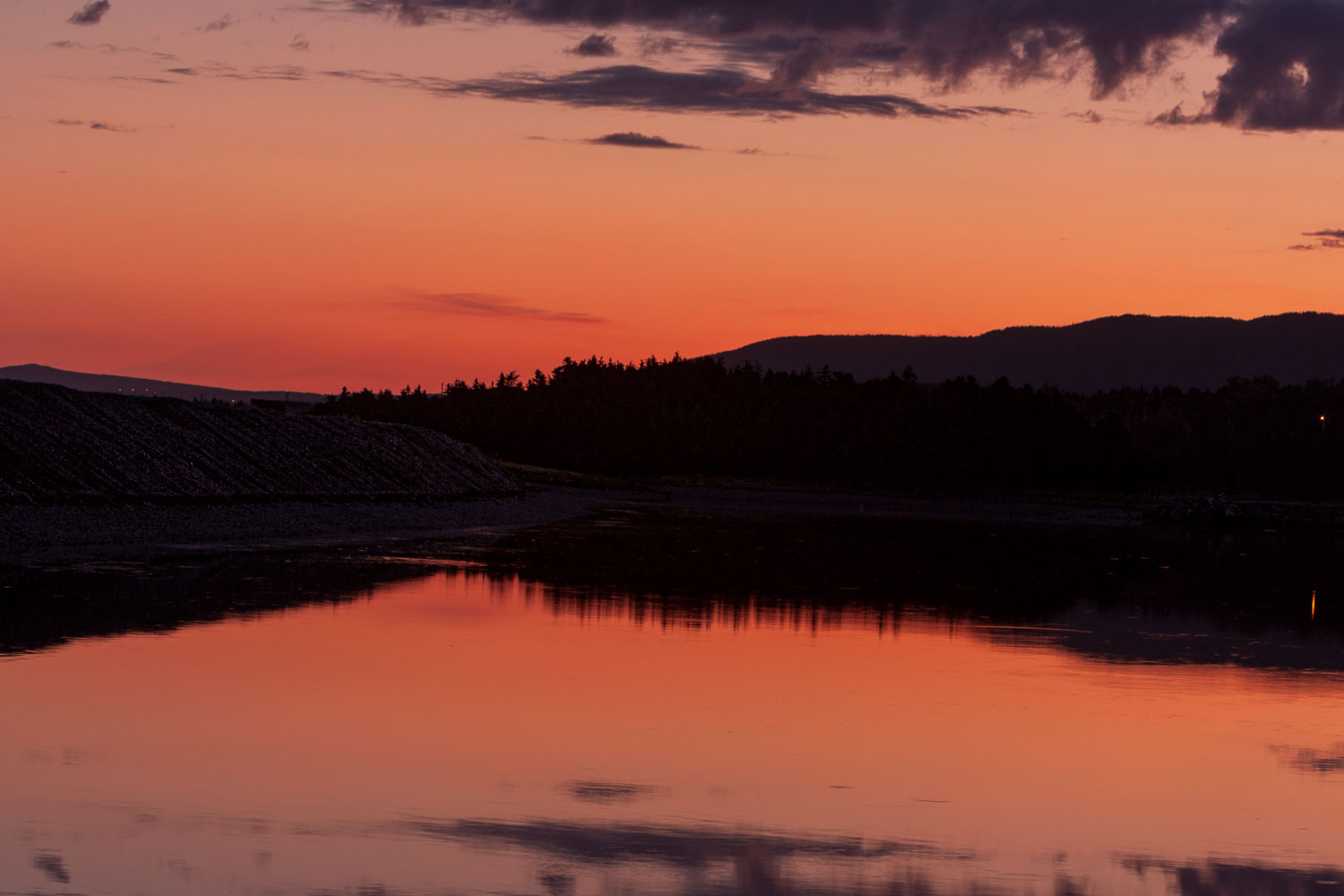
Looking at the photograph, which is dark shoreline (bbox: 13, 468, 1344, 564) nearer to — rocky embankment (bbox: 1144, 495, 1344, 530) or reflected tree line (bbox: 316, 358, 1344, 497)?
rocky embankment (bbox: 1144, 495, 1344, 530)

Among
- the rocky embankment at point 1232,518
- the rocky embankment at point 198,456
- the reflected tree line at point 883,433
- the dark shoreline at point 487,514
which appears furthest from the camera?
the reflected tree line at point 883,433

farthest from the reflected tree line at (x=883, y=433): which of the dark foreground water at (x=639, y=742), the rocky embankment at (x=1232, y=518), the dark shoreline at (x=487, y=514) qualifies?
the dark foreground water at (x=639, y=742)

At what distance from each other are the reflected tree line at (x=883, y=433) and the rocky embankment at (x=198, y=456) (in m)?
58.9

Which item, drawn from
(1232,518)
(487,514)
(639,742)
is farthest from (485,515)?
(1232,518)

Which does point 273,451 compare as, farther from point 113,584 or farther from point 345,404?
point 345,404

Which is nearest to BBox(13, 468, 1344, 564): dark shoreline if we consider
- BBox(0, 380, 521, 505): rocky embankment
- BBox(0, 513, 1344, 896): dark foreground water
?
BBox(0, 380, 521, 505): rocky embankment

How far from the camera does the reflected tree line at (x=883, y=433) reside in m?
127

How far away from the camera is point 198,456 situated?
5453 cm

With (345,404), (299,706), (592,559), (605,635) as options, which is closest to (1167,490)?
(345,404)

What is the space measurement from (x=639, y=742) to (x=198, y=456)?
42.1m

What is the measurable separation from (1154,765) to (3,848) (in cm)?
1045

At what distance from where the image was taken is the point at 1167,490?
437ft

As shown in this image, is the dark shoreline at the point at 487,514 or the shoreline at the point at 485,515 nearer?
the shoreline at the point at 485,515

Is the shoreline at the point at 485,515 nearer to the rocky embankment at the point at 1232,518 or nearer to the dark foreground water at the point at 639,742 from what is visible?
the rocky embankment at the point at 1232,518
